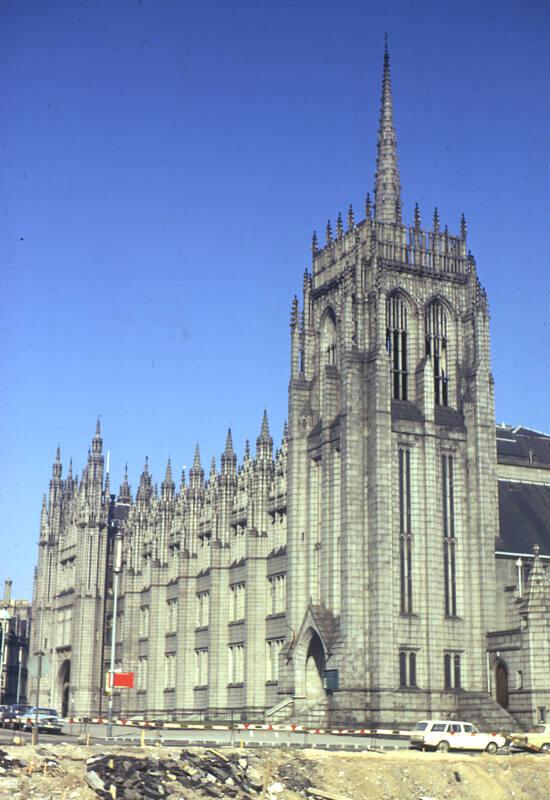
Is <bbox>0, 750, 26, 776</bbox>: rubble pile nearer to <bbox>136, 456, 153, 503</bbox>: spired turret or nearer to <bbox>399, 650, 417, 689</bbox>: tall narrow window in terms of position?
<bbox>399, 650, 417, 689</bbox>: tall narrow window

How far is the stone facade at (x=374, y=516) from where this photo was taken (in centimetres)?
7250

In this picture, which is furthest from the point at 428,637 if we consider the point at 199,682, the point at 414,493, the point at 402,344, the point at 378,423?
the point at 199,682

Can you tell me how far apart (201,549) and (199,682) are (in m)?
11.0

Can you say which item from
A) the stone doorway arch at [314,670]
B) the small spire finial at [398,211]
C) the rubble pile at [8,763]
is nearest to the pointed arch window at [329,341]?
the small spire finial at [398,211]

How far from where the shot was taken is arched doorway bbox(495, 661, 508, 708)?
72.4 metres

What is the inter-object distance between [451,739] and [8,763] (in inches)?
817

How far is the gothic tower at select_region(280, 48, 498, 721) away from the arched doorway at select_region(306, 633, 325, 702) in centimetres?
12

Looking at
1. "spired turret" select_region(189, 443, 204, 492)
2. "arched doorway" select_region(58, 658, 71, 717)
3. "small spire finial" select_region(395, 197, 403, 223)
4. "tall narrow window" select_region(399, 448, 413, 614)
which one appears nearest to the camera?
"tall narrow window" select_region(399, 448, 413, 614)

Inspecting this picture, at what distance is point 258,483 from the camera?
88.5 meters

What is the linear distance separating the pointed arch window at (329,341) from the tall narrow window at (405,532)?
10099 mm

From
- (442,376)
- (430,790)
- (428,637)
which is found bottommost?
(430,790)

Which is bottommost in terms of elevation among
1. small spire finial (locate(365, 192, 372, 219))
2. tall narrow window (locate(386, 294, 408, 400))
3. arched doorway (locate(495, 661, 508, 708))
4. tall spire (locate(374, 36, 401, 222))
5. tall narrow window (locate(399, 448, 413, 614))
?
arched doorway (locate(495, 661, 508, 708))

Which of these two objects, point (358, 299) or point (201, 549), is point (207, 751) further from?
point (201, 549)

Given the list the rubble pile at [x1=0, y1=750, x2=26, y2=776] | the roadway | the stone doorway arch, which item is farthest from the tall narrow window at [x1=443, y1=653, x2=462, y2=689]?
the rubble pile at [x1=0, y1=750, x2=26, y2=776]
